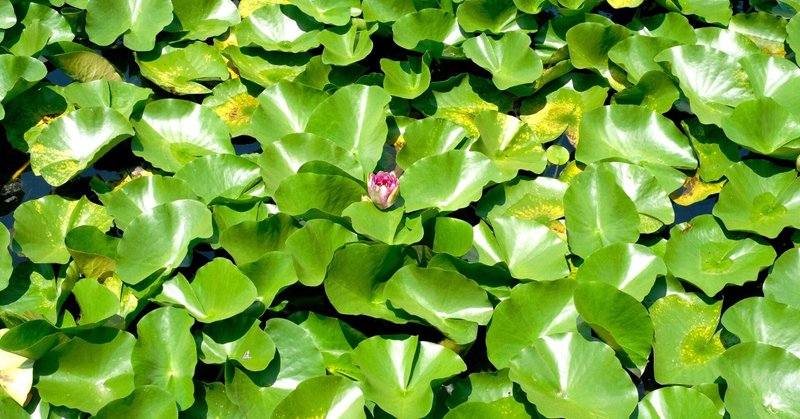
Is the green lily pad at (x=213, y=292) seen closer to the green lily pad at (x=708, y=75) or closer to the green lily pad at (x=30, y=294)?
the green lily pad at (x=30, y=294)

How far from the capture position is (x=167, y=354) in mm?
1734

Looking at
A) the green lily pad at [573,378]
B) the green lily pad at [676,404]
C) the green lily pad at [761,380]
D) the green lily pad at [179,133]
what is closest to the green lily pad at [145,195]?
the green lily pad at [179,133]

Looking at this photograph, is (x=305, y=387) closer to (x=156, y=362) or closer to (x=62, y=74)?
(x=156, y=362)

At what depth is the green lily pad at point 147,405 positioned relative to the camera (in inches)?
62.7

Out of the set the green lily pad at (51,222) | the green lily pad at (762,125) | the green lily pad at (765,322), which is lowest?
the green lily pad at (51,222)

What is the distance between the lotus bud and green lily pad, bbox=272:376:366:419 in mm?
519

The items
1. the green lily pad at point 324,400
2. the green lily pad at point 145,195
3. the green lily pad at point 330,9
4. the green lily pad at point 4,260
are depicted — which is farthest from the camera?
the green lily pad at point 330,9

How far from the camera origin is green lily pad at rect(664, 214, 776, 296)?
6.36 feet

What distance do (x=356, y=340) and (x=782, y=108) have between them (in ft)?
4.44

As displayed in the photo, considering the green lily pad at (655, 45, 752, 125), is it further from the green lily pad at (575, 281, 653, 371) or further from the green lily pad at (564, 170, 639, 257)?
the green lily pad at (575, 281, 653, 371)

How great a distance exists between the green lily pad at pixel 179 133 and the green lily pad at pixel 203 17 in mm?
409

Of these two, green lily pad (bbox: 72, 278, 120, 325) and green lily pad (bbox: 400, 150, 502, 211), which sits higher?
green lily pad (bbox: 400, 150, 502, 211)

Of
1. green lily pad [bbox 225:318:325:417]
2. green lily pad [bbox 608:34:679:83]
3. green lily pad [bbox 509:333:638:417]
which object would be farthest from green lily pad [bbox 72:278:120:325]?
green lily pad [bbox 608:34:679:83]

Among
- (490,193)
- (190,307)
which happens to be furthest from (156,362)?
(490,193)
